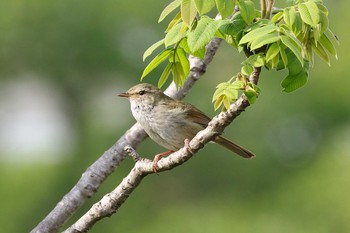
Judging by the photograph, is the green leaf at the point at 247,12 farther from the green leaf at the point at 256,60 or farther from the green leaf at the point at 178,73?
the green leaf at the point at 178,73

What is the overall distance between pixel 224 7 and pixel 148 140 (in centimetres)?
1747

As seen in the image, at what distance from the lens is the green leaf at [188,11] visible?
154 inches

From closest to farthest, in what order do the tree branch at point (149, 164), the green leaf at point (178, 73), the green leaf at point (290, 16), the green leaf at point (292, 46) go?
1. the green leaf at point (292, 46)
2. the green leaf at point (290, 16)
3. the tree branch at point (149, 164)
4. the green leaf at point (178, 73)

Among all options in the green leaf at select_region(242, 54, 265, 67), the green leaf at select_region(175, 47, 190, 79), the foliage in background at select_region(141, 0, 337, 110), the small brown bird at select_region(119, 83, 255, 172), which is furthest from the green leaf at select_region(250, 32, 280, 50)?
the small brown bird at select_region(119, 83, 255, 172)

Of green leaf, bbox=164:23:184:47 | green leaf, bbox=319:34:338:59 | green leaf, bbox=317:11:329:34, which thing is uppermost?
green leaf, bbox=319:34:338:59

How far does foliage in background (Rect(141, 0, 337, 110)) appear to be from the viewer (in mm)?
3840

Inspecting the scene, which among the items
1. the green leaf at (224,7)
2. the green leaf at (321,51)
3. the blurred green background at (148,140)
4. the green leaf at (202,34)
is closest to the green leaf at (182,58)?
the green leaf at (202,34)

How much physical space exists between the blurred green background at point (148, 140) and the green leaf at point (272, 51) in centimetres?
1603

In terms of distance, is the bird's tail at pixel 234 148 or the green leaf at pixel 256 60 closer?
the green leaf at pixel 256 60

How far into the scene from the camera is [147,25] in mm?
24703

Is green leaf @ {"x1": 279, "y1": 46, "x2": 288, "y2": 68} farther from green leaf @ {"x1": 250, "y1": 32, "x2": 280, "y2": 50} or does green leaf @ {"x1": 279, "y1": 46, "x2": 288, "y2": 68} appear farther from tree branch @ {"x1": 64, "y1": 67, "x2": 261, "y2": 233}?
tree branch @ {"x1": 64, "y1": 67, "x2": 261, "y2": 233}

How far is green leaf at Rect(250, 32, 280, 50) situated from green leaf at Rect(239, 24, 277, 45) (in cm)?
1

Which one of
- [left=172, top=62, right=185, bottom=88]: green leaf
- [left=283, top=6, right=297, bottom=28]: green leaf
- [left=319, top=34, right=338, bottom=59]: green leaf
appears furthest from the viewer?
[left=172, top=62, right=185, bottom=88]: green leaf

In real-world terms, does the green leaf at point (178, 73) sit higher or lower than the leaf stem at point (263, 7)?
lower
